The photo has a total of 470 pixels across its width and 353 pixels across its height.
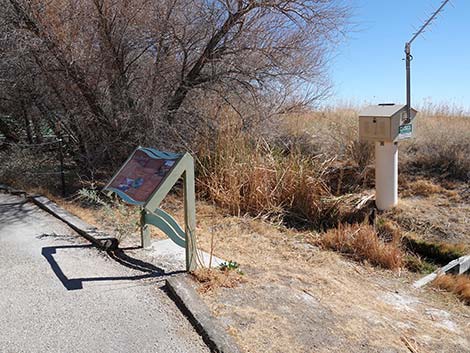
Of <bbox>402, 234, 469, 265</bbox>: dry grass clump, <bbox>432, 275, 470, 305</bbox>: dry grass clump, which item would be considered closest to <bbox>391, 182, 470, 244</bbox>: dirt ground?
<bbox>402, 234, 469, 265</bbox>: dry grass clump

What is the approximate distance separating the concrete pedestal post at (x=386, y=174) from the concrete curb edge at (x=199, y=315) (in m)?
3.53

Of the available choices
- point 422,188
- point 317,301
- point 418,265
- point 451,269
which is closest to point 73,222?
point 317,301

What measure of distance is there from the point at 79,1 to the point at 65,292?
4.91 meters

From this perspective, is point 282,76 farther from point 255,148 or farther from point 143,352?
point 143,352

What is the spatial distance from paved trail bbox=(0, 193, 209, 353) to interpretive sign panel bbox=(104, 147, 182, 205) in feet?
2.18

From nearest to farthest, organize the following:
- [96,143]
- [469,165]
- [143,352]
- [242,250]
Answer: [143,352] → [242,250] → [469,165] → [96,143]

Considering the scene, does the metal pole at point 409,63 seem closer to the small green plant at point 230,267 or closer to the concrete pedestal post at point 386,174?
the concrete pedestal post at point 386,174

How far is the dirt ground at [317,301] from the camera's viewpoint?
2982mm

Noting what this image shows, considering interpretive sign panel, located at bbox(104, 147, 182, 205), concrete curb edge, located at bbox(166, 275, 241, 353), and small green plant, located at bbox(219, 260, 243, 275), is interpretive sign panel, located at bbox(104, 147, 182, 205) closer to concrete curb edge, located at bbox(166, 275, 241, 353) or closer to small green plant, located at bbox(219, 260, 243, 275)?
concrete curb edge, located at bbox(166, 275, 241, 353)

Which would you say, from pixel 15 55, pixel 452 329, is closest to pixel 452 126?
pixel 452 329

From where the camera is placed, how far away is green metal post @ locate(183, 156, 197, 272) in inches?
147

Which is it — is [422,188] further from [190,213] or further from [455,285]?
[190,213]

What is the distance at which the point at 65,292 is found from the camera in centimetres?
354

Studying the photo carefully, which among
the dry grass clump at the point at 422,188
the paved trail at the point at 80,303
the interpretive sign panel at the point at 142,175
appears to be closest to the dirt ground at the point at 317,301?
the paved trail at the point at 80,303
